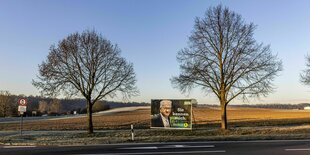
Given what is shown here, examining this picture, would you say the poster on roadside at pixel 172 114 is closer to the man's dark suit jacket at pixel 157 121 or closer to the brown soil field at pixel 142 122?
the man's dark suit jacket at pixel 157 121

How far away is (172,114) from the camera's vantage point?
3148 cm

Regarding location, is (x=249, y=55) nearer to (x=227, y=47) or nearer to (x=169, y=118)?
(x=227, y=47)

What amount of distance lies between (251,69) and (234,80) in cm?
152

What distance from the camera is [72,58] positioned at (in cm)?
3178

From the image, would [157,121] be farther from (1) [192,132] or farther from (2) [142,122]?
(2) [142,122]

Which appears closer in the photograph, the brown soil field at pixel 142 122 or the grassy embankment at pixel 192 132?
the grassy embankment at pixel 192 132

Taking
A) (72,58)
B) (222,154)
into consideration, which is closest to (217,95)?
(72,58)

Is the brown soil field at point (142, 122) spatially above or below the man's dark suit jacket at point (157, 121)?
below

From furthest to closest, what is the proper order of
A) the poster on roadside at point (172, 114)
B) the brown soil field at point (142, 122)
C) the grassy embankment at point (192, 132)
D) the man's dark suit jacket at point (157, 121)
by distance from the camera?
the brown soil field at point (142, 122) → the man's dark suit jacket at point (157, 121) → the poster on roadside at point (172, 114) → the grassy embankment at point (192, 132)

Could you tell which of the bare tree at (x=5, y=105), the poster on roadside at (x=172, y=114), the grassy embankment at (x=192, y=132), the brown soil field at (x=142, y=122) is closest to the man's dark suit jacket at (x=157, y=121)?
the poster on roadside at (x=172, y=114)

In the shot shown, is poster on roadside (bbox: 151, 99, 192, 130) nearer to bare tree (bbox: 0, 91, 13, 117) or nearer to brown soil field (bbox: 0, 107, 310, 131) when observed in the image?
brown soil field (bbox: 0, 107, 310, 131)

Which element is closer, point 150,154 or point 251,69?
point 150,154

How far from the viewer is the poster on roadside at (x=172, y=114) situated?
31172mm

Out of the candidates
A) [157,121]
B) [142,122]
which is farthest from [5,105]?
[157,121]
